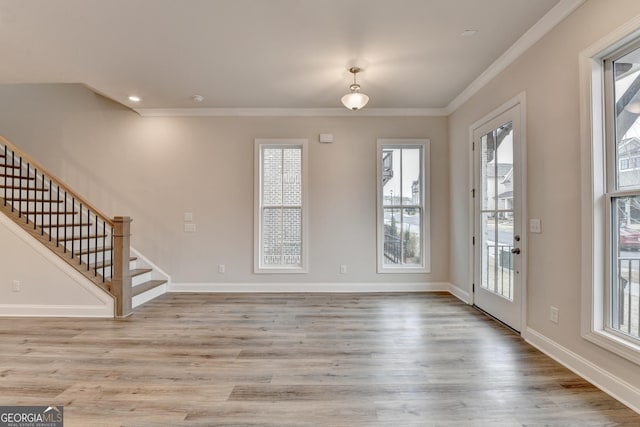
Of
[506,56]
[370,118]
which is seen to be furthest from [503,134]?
[370,118]

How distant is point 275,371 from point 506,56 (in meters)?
3.61

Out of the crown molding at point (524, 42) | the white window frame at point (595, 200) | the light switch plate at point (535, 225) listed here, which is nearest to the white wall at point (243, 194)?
the crown molding at point (524, 42)

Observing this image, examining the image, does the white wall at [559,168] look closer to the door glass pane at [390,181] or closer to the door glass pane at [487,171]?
the door glass pane at [487,171]

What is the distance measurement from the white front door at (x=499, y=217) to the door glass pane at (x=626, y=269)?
84 cm

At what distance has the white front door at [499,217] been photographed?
114 inches

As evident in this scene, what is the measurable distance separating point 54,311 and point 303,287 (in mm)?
3032

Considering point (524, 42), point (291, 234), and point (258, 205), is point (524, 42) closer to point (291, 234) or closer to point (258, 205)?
point (291, 234)

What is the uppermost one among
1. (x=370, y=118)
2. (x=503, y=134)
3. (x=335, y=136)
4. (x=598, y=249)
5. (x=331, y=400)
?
(x=370, y=118)

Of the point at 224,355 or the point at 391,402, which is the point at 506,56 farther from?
the point at 224,355

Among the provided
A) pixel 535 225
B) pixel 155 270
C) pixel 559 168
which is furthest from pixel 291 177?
pixel 559 168

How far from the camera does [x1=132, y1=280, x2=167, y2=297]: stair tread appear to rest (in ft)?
12.7

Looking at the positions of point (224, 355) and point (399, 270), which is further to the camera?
point (399, 270)

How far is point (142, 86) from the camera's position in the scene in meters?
3.72

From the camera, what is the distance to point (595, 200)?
6.68 feet
